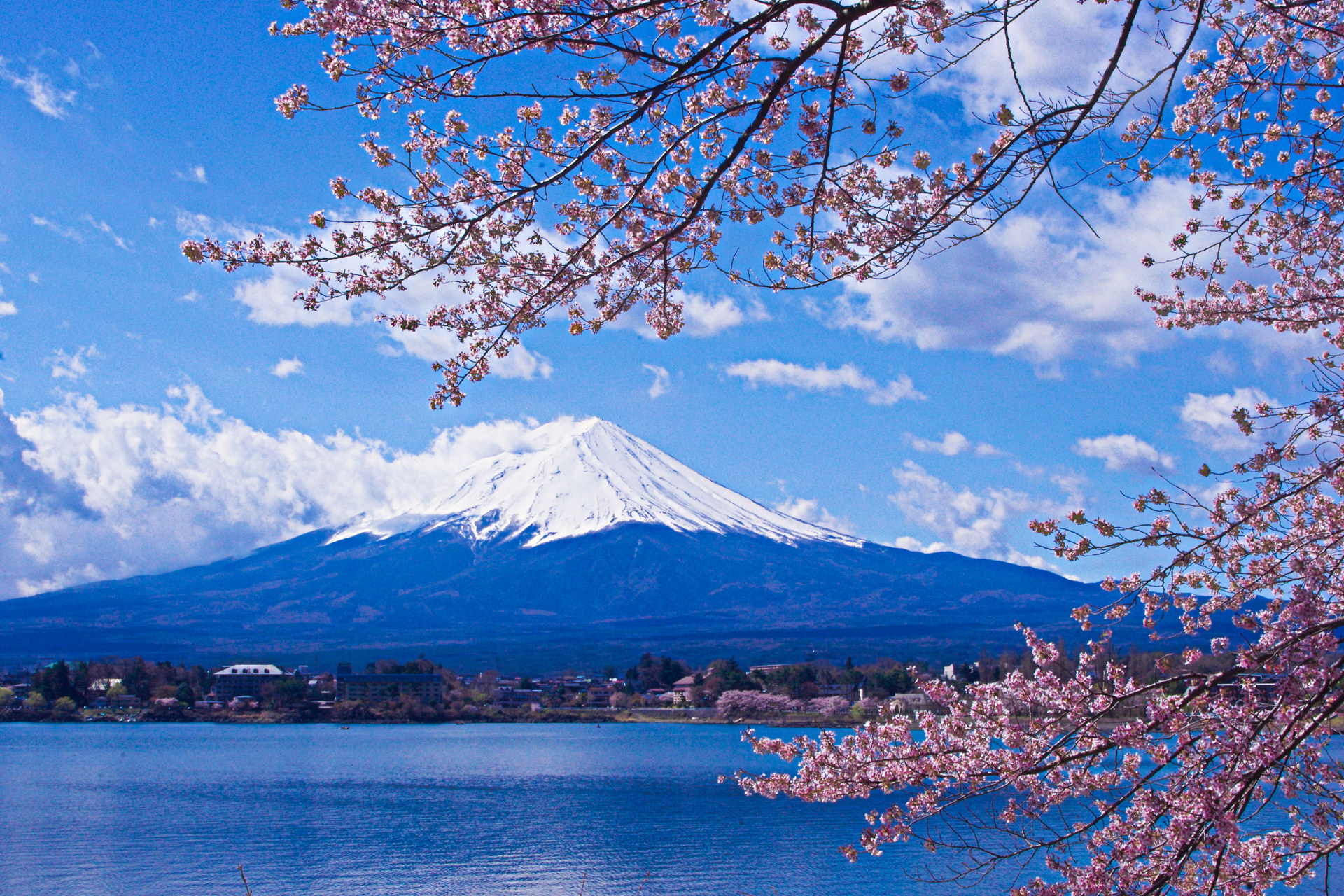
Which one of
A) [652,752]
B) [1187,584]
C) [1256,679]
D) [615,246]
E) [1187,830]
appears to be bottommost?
[652,752]

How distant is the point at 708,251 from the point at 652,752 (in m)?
48.3

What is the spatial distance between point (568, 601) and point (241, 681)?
90.2 meters

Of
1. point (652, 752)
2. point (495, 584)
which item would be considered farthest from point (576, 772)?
point (495, 584)

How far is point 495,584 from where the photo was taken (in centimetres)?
17325

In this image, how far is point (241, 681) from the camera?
83.2 metres

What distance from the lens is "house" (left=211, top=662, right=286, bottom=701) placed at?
80.9 metres

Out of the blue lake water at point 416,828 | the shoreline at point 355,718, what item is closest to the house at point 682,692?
the shoreline at point 355,718

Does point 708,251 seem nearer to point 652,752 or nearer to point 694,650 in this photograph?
point 652,752

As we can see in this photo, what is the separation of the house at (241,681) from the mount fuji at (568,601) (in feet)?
104

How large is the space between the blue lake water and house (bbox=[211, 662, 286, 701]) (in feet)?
111

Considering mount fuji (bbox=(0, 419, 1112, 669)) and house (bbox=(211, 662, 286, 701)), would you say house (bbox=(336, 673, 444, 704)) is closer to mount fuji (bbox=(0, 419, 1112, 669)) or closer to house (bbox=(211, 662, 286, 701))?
house (bbox=(211, 662, 286, 701))

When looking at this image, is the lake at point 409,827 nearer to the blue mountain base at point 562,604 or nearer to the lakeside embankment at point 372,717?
the lakeside embankment at point 372,717

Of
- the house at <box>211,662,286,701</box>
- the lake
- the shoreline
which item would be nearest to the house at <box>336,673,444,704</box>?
the shoreline

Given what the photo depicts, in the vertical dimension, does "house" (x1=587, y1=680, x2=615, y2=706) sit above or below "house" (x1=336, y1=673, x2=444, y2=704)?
below
